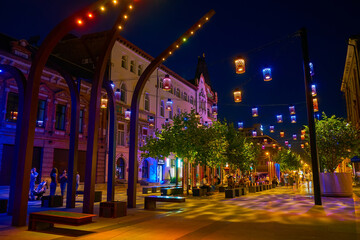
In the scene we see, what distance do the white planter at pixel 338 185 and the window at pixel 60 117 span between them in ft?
74.3

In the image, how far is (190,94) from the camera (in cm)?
5053

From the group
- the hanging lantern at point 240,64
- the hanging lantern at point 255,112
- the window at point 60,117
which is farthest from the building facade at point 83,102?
the hanging lantern at point 255,112

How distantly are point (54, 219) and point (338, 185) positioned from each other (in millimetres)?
16791

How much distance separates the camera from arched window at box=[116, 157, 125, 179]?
33550mm

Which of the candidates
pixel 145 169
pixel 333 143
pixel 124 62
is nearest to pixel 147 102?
pixel 124 62

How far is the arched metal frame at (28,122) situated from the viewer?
8.46m

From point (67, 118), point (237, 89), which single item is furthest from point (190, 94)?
point (237, 89)

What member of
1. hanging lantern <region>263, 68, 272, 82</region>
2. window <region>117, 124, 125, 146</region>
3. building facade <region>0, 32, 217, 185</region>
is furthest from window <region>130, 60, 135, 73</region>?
hanging lantern <region>263, 68, 272, 82</region>

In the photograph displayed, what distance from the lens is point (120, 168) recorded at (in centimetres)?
3403

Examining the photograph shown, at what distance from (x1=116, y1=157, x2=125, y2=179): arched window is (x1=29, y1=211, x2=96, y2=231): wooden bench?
25703 millimetres

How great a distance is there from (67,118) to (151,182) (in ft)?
45.7

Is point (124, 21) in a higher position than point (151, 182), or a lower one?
higher

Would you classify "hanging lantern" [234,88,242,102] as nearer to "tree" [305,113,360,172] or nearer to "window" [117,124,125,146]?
"tree" [305,113,360,172]

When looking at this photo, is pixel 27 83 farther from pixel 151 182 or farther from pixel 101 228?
pixel 151 182
